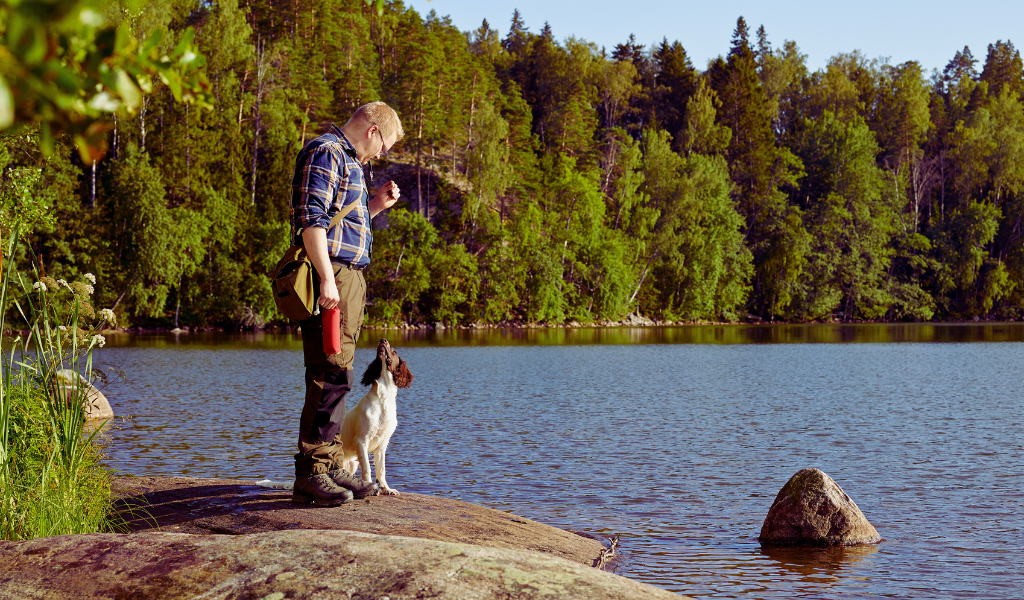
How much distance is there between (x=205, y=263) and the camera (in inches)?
2232

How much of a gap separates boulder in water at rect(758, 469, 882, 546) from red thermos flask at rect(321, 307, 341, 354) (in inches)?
179

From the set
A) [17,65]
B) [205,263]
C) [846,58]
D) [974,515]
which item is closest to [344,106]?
[205,263]

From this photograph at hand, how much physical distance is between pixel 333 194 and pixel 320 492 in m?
1.90

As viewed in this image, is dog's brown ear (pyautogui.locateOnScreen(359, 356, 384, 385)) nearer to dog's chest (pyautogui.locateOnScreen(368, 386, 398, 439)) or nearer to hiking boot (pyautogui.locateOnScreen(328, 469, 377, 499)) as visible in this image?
dog's chest (pyautogui.locateOnScreen(368, 386, 398, 439))

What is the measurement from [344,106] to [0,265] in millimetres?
73086

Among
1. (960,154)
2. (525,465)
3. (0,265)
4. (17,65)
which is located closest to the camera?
(17,65)

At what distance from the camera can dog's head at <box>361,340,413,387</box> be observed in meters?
6.12

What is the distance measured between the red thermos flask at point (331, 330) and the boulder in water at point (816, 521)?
14.9 ft

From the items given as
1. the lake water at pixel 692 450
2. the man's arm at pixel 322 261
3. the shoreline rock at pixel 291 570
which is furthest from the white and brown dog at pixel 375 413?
the lake water at pixel 692 450

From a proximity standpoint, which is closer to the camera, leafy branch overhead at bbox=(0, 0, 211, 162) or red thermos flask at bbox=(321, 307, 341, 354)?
leafy branch overhead at bbox=(0, 0, 211, 162)

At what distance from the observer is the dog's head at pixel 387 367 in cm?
612

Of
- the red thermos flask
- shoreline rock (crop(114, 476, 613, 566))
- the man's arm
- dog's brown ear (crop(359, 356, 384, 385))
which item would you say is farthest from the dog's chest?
the man's arm

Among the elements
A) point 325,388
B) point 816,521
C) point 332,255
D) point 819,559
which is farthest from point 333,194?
point 816,521

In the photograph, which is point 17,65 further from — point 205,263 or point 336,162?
point 205,263
